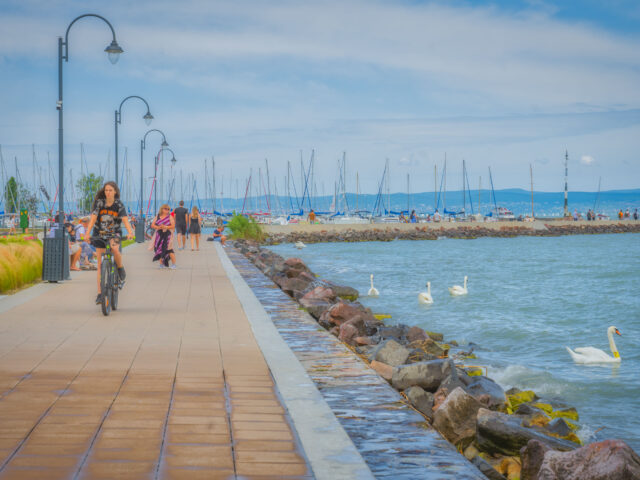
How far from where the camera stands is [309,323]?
1052 cm

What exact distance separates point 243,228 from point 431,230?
4287 centimetres

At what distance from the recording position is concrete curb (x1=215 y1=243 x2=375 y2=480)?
14.9ft

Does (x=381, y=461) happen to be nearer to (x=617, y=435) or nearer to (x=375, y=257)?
(x=617, y=435)

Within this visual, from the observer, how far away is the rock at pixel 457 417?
6703 mm

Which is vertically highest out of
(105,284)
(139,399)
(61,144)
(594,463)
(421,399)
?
(61,144)

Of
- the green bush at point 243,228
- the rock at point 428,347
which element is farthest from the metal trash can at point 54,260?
the green bush at point 243,228

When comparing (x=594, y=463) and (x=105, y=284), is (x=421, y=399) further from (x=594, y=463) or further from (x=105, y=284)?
(x=105, y=284)

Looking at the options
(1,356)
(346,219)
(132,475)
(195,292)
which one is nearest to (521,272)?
(195,292)

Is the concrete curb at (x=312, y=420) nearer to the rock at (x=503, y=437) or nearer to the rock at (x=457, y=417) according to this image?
the rock at (x=457, y=417)

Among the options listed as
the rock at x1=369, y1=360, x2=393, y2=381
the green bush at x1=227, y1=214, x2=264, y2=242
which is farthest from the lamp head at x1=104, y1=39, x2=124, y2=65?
the green bush at x1=227, y1=214, x2=264, y2=242

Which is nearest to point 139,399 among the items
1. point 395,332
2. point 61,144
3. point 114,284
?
point 114,284

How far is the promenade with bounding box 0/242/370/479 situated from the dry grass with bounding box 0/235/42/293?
4232 millimetres

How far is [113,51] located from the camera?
20578mm

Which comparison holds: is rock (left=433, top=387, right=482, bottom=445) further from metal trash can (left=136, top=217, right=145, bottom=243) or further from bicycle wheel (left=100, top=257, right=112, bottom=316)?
metal trash can (left=136, top=217, right=145, bottom=243)
